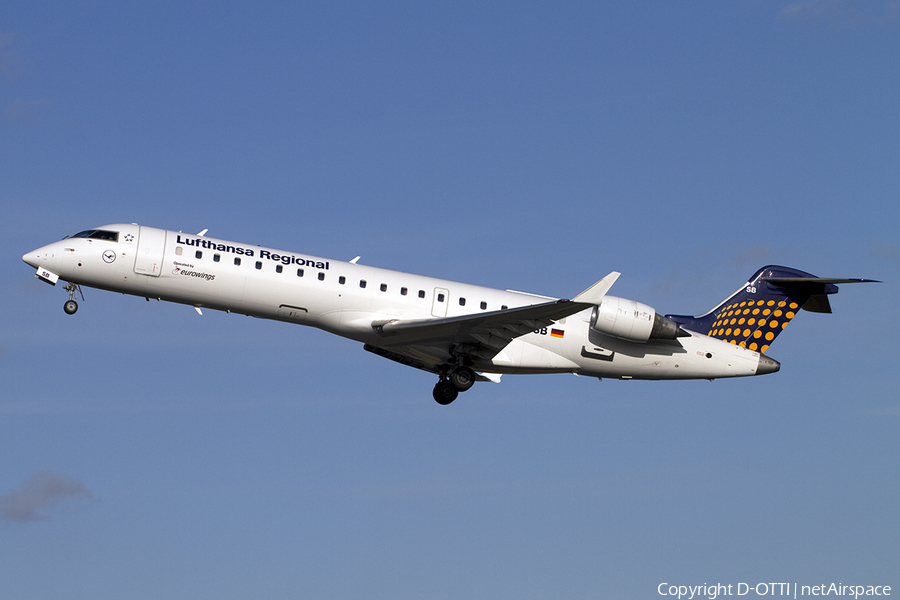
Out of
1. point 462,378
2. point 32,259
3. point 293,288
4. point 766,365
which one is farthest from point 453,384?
point 32,259

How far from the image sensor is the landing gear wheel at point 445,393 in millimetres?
30672

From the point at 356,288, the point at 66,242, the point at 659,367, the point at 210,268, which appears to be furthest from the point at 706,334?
the point at 66,242

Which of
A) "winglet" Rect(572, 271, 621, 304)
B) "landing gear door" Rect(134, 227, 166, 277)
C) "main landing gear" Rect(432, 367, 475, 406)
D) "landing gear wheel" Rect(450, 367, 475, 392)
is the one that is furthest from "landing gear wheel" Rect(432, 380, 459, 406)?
"landing gear door" Rect(134, 227, 166, 277)

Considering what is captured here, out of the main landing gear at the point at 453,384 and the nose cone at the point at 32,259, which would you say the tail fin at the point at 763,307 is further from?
the nose cone at the point at 32,259

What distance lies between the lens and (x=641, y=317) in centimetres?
2942

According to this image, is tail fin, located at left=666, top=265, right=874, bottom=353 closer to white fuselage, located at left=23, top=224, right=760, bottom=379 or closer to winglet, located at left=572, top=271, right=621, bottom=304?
white fuselage, located at left=23, top=224, right=760, bottom=379

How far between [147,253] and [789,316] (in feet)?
63.3

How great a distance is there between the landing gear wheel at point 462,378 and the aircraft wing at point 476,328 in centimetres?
60

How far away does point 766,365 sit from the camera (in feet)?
105

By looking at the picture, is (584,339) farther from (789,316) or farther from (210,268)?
(210,268)

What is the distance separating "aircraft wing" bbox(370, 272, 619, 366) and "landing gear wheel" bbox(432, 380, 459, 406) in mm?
969

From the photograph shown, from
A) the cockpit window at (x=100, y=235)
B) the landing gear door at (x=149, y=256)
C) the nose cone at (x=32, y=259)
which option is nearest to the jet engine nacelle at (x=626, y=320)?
the landing gear door at (x=149, y=256)

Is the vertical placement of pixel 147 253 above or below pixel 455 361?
above

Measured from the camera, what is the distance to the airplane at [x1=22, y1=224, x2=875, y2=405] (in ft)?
93.2
